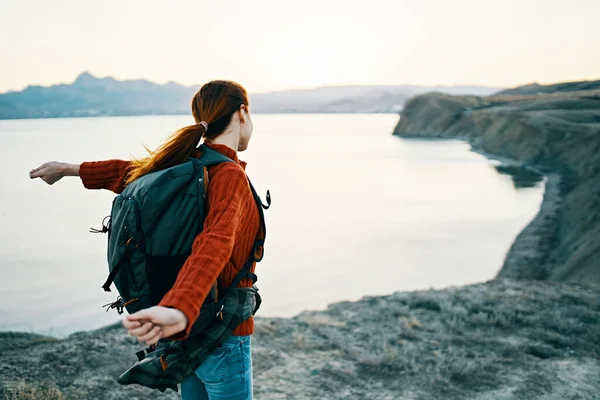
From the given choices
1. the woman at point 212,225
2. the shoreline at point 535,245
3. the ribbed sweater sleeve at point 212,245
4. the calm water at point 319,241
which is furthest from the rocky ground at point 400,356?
the shoreline at point 535,245

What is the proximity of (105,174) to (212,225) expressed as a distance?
1.06m

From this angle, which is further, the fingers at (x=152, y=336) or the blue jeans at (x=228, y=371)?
the blue jeans at (x=228, y=371)

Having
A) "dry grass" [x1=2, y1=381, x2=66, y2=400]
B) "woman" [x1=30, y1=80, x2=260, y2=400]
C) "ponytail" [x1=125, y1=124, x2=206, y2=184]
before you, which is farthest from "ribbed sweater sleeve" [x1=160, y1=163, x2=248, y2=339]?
"dry grass" [x1=2, y1=381, x2=66, y2=400]

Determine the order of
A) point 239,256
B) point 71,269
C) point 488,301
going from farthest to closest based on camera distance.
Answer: point 71,269 < point 488,301 < point 239,256

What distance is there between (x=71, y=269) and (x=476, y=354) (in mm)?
14381

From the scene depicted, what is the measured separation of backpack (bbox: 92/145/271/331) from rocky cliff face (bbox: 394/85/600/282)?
10096mm

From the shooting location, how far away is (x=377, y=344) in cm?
674

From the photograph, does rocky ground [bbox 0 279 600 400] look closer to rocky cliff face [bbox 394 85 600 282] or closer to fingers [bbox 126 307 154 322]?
rocky cliff face [bbox 394 85 600 282]

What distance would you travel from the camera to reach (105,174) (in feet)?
8.16

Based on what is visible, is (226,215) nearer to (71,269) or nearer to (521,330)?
(521,330)

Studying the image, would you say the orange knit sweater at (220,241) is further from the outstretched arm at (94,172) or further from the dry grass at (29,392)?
the dry grass at (29,392)

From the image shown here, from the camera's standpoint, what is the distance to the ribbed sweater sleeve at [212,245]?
4.95 ft

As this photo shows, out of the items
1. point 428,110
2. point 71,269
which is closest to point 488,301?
point 71,269

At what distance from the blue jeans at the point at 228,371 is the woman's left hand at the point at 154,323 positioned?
0.65 metres
